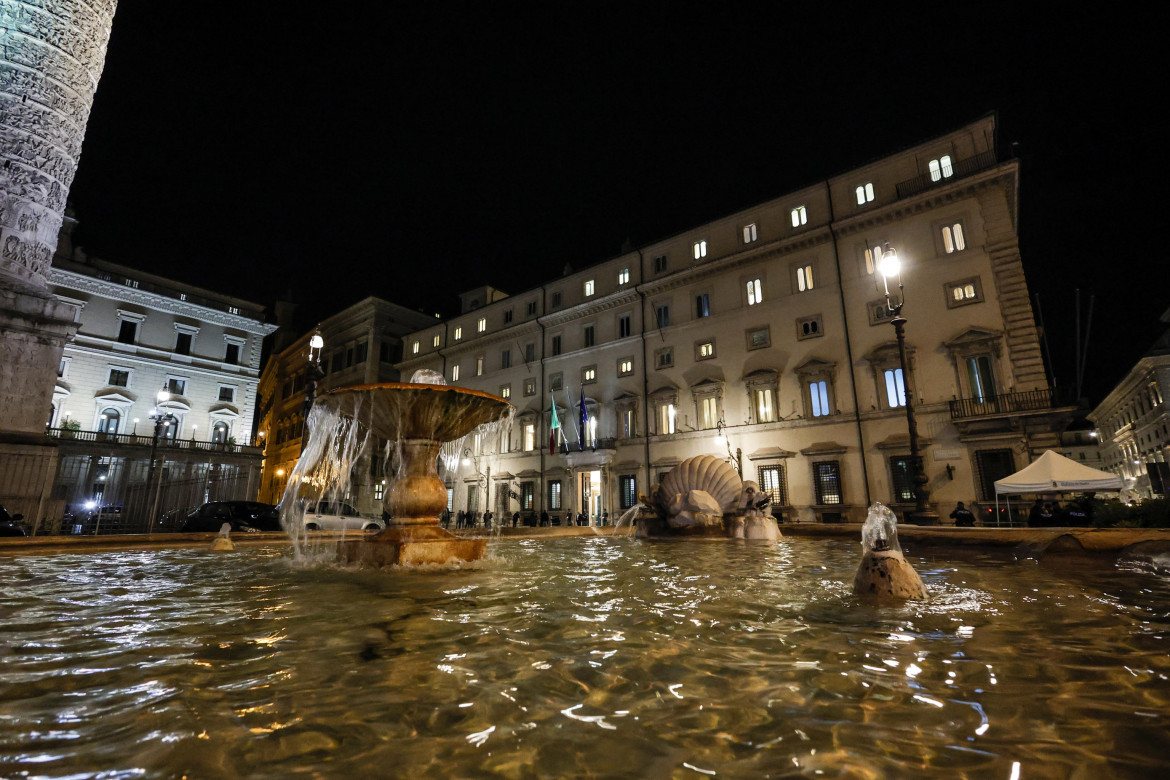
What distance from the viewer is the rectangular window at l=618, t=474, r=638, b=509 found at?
2798cm

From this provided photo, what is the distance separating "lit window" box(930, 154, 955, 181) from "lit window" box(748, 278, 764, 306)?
8087 mm

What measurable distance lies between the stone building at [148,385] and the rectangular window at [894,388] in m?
30.8

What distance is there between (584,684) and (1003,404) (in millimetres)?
22457

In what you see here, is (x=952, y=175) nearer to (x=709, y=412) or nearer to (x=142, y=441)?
(x=709, y=412)

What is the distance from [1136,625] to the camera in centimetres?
315

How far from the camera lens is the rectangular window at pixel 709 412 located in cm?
2620

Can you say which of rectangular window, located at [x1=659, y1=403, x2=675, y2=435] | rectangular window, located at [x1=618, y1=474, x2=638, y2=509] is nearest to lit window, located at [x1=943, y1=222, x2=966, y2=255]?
rectangular window, located at [x1=659, y1=403, x2=675, y2=435]

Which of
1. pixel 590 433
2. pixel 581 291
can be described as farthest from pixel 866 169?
pixel 590 433

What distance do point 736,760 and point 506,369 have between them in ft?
114

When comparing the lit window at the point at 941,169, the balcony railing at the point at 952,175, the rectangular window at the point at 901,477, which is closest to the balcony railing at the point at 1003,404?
the rectangular window at the point at 901,477

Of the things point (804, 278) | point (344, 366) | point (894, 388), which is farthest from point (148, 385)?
point (894, 388)

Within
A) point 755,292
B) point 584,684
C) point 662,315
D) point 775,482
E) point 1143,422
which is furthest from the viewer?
point 1143,422

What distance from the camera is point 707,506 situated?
1254cm

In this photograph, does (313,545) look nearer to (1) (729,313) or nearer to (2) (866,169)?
(1) (729,313)
